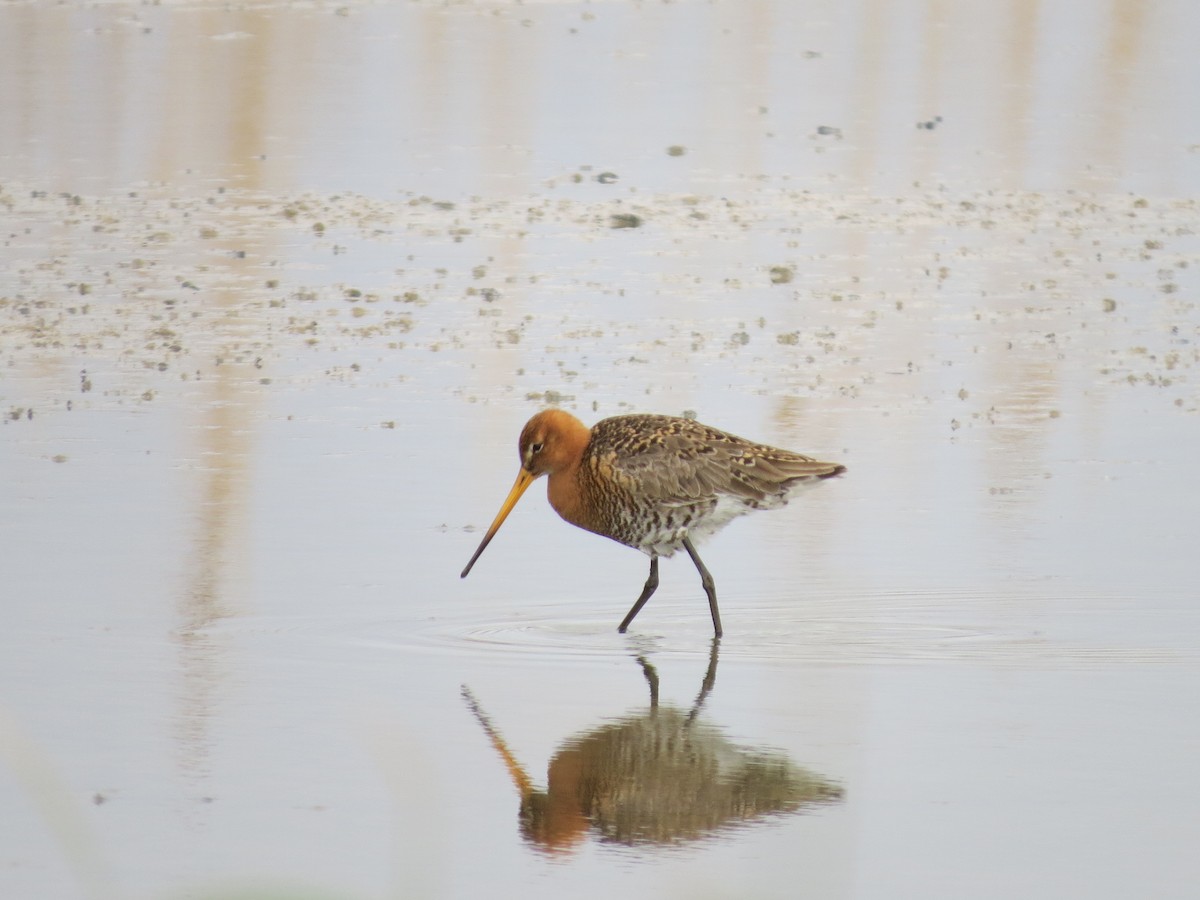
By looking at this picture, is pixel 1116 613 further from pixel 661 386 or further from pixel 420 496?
pixel 661 386

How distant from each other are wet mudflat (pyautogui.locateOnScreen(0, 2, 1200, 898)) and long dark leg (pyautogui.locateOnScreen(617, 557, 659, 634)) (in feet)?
0.36

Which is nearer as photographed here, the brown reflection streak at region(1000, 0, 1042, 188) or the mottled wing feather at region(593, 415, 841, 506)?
the mottled wing feather at region(593, 415, 841, 506)

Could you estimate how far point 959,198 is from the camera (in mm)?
16016

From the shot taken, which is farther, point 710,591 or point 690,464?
point 690,464

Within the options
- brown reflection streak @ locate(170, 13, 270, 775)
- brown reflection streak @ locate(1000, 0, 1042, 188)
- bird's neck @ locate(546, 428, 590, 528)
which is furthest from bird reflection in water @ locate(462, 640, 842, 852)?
brown reflection streak @ locate(1000, 0, 1042, 188)

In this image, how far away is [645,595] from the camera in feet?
25.1

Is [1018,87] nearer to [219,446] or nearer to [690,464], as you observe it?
[219,446]

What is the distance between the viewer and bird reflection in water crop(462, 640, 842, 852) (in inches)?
220

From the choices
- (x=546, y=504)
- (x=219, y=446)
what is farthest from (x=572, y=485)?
(x=219, y=446)

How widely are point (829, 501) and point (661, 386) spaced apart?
1923 mm

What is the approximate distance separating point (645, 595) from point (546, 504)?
6.03 feet

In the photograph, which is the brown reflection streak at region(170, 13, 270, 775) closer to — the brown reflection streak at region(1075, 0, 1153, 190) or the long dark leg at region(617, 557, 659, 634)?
the long dark leg at region(617, 557, 659, 634)

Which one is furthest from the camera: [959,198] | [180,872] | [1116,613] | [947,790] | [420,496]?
[959,198]

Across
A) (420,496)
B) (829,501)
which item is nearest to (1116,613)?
(829,501)
